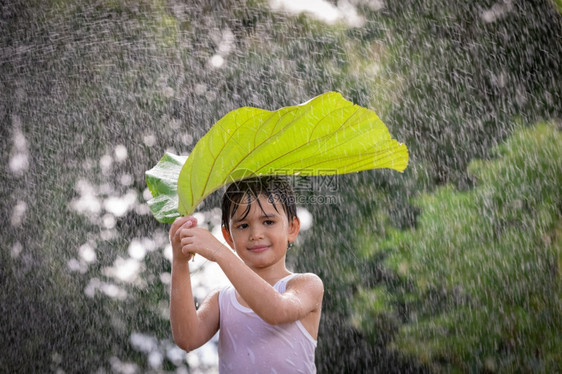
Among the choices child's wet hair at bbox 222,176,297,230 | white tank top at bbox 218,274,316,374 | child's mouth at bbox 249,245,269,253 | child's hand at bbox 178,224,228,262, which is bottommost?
white tank top at bbox 218,274,316,374

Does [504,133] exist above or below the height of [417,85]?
below

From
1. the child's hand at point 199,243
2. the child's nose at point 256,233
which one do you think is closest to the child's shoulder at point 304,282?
the child's nose at point 256,233

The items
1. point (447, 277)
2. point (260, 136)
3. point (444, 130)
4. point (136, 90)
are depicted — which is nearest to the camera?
point (260, 136)

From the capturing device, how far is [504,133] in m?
3.43

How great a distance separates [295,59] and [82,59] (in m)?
1.83

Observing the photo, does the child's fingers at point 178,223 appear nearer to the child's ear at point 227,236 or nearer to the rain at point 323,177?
the child's ear at point 227,236

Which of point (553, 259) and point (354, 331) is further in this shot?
point (354, 331)

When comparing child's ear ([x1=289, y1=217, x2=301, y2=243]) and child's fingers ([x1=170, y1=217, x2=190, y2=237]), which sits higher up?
child's fingers ([x1=170, y1=217, x2=190, y2=237])

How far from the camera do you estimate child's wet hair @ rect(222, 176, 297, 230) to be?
1.16m

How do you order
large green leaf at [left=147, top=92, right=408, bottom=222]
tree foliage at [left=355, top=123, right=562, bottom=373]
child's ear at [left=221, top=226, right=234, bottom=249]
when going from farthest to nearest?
1. tree foliage at [left=355, top=123, right=562, bottom=373]
2. child's ear at [left=221, top=226, right=234, bottom=249]
3. large green leaf at [left=147, top=92, right=408, bottom=222]

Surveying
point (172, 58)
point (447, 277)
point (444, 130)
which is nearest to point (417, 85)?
point (444, 130)

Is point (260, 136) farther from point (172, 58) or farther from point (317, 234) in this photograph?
point (172, 58)

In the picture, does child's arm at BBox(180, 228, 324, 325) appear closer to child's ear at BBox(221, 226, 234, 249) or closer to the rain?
child's ear at BBox(221, 226, 234, 249)

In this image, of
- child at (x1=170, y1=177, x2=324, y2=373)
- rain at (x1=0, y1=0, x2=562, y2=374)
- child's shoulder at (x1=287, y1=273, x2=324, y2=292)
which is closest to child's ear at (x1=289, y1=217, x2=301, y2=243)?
child at (x1=170, y1=177, x2=324, y2=373)
